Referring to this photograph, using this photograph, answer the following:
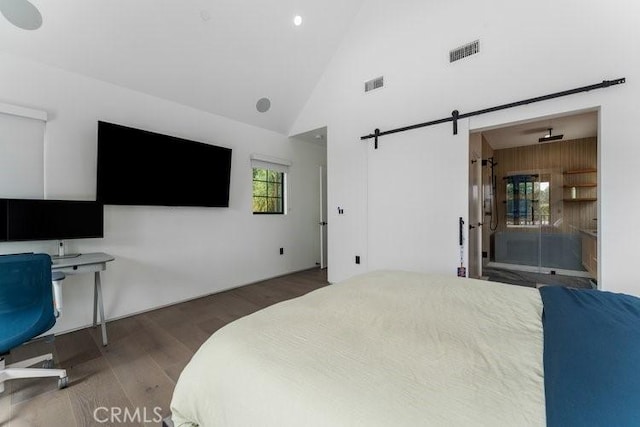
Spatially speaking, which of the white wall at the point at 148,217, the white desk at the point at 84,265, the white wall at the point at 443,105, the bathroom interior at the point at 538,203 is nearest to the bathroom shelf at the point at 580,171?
the bathroom interior at the point at 538,203

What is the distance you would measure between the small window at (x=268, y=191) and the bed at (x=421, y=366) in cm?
324

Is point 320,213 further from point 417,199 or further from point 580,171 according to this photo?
point 580,171

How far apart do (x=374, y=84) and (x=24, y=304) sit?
154 inches

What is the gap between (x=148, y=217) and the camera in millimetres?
3057

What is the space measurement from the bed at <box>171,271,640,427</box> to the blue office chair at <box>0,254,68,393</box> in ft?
4.47

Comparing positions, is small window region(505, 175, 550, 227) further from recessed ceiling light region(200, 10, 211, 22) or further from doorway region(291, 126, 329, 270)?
Result: recessed ceiling light region(200, 10, 211, 22)

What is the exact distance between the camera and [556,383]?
67cm

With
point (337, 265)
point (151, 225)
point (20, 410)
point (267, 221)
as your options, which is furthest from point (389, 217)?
point (20, 410)

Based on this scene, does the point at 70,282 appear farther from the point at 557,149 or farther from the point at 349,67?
the point at 557,149

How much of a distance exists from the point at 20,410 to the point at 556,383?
2634 millimetres

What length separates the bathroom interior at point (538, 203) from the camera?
4.37 m

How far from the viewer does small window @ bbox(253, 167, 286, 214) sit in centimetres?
434

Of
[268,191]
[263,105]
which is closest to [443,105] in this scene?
[263,105]

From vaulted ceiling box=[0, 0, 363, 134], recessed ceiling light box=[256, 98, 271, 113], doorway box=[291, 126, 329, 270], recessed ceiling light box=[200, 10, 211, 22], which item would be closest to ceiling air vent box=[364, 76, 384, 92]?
vaulted ceiling box=[0, 0, 363, 134]
